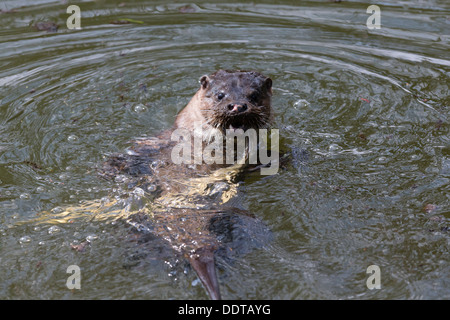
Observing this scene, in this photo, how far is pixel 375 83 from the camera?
A: 535 cm

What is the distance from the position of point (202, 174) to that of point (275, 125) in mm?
1042

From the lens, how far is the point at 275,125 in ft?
15.5

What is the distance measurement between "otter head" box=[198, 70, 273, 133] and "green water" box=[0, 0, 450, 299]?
17.5 inches

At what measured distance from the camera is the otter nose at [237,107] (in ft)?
12.5

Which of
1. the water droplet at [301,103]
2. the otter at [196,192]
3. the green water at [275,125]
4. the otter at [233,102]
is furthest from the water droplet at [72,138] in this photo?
the water droplet at [301,103]

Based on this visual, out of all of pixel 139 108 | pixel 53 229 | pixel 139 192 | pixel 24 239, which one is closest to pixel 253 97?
pixel 139 192

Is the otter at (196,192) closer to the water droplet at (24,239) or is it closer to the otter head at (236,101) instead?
the otter head at (236,101)

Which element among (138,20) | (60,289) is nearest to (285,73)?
(138,20)

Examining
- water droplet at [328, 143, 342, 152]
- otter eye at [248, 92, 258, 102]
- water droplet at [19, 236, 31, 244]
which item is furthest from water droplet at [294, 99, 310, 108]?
water droplet at [19, 236, 31, 244]

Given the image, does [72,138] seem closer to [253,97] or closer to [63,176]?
[63,176]

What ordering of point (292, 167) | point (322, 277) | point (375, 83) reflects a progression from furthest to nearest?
1. point (375, 83)
2. point (292, 167)
3. point (322, 277)

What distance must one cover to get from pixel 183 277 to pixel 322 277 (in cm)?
76

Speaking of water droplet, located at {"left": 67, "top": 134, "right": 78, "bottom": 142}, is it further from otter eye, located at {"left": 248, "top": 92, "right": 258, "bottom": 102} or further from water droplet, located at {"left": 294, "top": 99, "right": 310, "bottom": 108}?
water droplet, located at {"left": 294, "top": 99, "right": 310, "bottom": 108}
